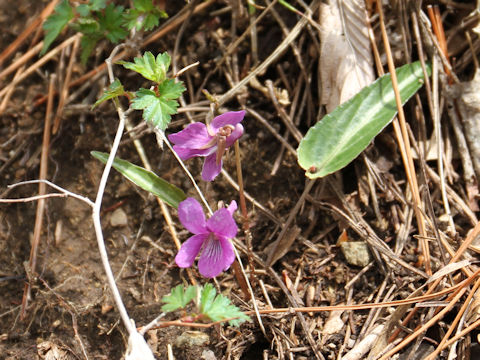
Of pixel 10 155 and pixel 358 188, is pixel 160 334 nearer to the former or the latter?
pixel 358 188

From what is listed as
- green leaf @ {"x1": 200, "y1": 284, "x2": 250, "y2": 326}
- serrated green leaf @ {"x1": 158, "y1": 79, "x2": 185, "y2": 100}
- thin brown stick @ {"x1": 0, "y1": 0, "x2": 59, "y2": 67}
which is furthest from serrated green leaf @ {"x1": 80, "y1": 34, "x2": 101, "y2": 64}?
green leaf @ {"x1": 200, "y1": 284, "x2": 250, "y2": 326}

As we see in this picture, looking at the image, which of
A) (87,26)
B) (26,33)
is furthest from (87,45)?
(26,33)

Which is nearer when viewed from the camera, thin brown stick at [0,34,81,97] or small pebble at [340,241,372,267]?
small pebble at [340,241,372,267]

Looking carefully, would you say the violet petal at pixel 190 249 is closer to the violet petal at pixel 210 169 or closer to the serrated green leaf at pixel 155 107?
the violet petal at pixel 210 169

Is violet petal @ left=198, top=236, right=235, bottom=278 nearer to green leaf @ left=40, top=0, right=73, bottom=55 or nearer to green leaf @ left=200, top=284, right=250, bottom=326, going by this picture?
green leaf @ left=200, top=284, right=250, bottom=326

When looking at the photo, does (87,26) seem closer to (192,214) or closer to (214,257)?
(192,214)

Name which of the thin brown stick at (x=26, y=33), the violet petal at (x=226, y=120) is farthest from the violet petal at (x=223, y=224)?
the thin brown stick at (x=26, y=33)

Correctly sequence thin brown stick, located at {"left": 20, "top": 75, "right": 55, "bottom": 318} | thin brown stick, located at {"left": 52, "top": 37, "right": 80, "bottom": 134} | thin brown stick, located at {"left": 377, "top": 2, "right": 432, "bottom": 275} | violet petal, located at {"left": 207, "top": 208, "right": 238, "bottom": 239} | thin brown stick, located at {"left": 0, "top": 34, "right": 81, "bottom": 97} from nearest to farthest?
1. violet petal, located at {"left": 207, "top": 208, "right": 238, "bottom": 239}
2. thin brown stick, located at {"left": 377, "top": 2, "right": 432, "bottom": 275}
3. thin brown stick, located at {"left": 20, "top": 75, "right": 55, "bottom": 318}
4. thin brown stick, located at {"left": 52, "top": 37, "right": 80, "bottom": 134}
5. thin brown stick, located at {"left": 0, "top": 34, "right": 81, "bottom": 97}
